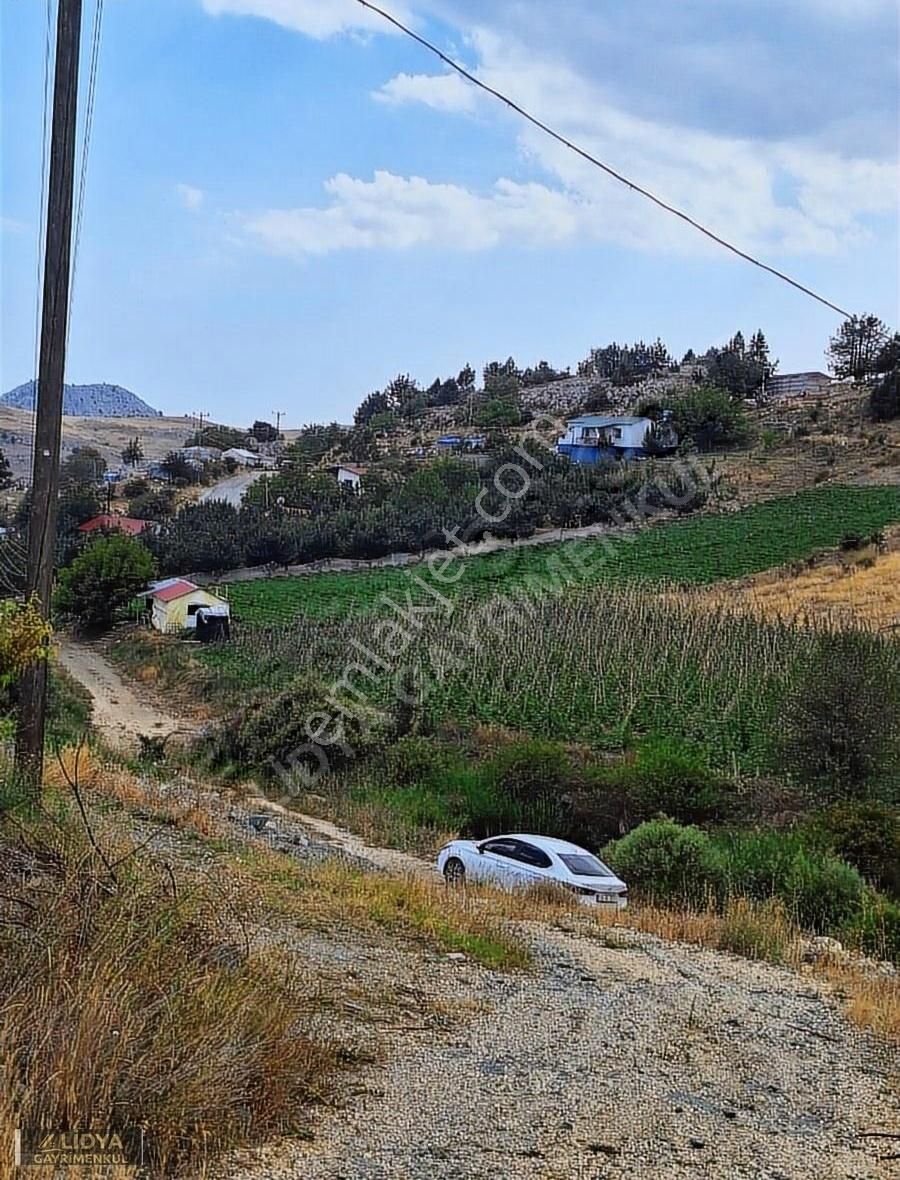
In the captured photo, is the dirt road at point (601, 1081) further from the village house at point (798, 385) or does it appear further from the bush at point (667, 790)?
the village house at point (798, 385)

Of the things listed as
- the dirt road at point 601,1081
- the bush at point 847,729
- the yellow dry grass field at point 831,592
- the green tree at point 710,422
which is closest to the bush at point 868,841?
the bush at point 847,729

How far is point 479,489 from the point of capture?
6259 centimetres

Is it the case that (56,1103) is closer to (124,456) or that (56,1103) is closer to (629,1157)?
(629,1157)

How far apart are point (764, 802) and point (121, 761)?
11790 millimetres

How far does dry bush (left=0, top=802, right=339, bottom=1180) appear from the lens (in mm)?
4098

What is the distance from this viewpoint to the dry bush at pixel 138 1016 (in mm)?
4098

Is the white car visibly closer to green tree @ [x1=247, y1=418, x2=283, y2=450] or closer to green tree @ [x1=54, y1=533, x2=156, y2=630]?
green tree @ [x1=54, y1=533, x2=156, y2=630]

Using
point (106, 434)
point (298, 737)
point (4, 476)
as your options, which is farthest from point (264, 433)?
point (298, 737)

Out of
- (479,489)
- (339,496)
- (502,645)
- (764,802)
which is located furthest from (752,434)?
(764,802)

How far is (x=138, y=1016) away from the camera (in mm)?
4434

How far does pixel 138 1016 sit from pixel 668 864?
10742 millimetres

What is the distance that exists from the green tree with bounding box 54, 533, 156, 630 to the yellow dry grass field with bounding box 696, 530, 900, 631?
2513 cm

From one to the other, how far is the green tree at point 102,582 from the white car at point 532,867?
119ft

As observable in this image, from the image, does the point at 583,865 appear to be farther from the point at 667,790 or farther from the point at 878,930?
the point at 667,790
